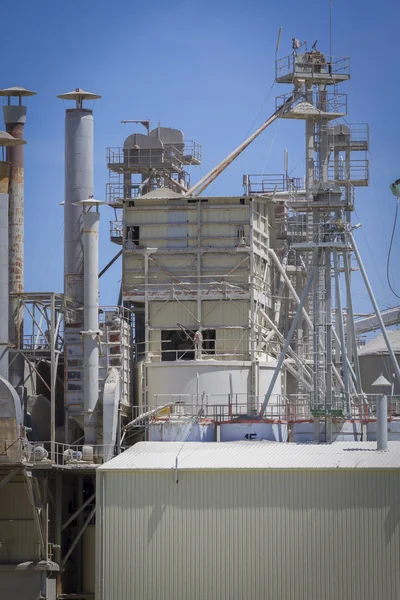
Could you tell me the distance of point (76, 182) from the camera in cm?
8625

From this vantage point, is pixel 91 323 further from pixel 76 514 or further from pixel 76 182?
pixel 76 514

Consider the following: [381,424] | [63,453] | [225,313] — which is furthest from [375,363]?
[381,424]

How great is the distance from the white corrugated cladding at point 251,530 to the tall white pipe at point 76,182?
1925 centimetres

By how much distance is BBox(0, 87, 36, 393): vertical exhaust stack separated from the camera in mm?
84000

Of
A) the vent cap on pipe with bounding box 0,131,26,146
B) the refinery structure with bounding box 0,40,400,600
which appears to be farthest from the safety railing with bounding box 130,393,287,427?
the vent cap on pipe with bounding box 0,131,26,146

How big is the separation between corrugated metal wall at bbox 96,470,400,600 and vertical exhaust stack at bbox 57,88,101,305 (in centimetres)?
1962

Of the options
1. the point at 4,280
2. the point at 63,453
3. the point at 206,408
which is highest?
the point at 4,280

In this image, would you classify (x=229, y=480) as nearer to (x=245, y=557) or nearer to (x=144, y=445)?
(x=245, y=557)

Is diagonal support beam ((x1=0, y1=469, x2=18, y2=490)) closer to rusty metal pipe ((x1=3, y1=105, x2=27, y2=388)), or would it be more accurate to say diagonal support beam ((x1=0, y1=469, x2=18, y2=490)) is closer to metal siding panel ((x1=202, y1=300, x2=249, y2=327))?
rusty metal pipe ((x1=3, y1=105, x2=27, y2=388))

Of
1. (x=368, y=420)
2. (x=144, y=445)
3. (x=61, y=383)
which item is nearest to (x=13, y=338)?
(x=61, y=383)

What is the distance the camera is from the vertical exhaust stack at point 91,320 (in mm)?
81375

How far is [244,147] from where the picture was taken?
93.6 metres

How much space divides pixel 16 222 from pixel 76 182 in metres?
3.43

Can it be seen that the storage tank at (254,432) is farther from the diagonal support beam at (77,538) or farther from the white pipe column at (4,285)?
the white pipe column at (4,285)
